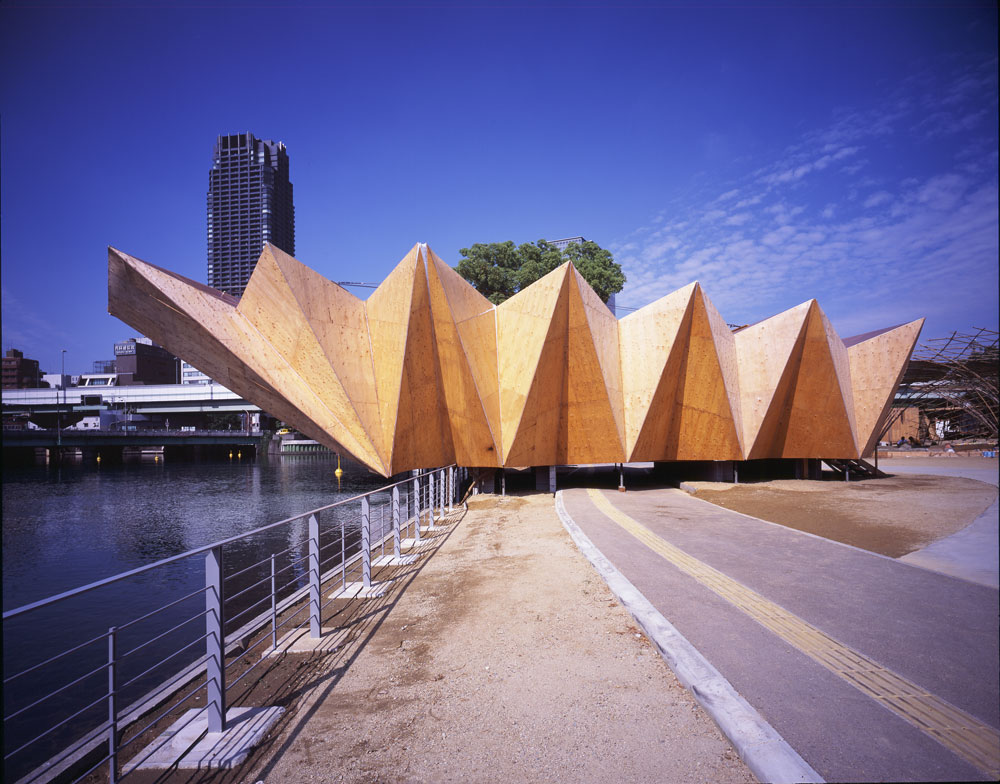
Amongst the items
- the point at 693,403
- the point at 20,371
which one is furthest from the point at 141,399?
the point at 693,403

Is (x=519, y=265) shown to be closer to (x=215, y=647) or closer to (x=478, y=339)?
(x=478, y=339)

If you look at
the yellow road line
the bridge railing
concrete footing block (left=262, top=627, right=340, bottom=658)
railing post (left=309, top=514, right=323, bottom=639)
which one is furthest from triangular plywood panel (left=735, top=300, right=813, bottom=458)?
railing post (left=309, top=514, right=323, bottom=639)

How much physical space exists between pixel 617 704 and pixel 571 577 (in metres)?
3.64

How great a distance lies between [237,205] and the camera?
194 m

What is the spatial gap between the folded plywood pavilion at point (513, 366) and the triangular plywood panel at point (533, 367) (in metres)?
0.06

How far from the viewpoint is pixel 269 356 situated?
51.4 ft

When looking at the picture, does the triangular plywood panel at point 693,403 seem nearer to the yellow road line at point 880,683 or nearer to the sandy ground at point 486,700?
the yellow road line at point 880,683

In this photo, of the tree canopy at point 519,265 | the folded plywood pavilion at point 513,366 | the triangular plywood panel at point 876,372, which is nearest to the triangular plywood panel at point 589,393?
the folded plywood pavilion at point 513,366

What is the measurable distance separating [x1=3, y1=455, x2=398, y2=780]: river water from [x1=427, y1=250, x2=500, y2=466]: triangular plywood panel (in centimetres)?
567

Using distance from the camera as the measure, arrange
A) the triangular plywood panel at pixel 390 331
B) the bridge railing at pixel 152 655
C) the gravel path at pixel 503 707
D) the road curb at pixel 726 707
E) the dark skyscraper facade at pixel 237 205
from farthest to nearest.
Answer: the dark skyscraper facade at pixel 237 205, the triangular plywood panel at pixel 390 331, the bridge railing at pixel 152 655, the gravel path at pixel 503 707, the road curb at pixel 726 707

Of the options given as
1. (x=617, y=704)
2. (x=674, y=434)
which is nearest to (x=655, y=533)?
(x=617, y=704)

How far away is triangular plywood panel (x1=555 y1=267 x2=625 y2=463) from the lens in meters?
19.0

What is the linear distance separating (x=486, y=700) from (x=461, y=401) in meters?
14.6

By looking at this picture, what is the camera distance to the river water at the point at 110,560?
9.26 m
